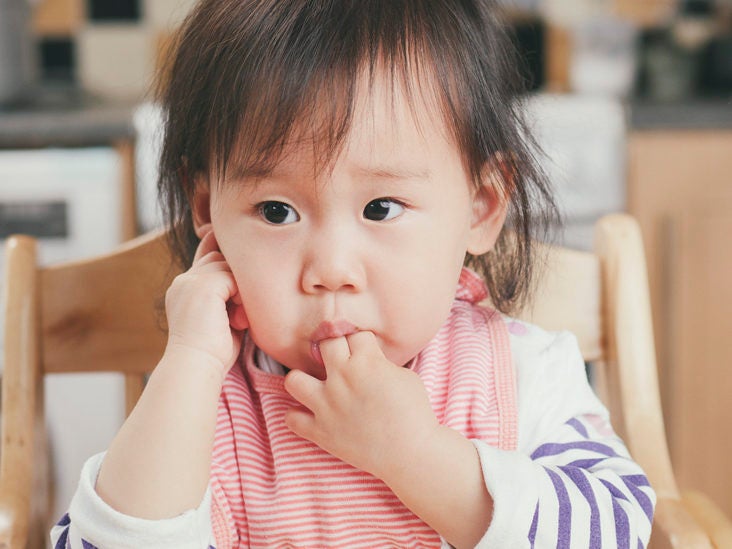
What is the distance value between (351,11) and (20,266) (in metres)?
0.42

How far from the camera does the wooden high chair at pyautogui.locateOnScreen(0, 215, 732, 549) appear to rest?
2.79 ft

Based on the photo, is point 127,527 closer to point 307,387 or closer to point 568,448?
point 307,387

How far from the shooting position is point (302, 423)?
28.1 inches

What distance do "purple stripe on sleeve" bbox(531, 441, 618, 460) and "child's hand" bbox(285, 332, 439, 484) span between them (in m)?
0.12

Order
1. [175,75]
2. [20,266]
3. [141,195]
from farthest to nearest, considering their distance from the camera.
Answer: [141,195]
[20,266]
[175,75]

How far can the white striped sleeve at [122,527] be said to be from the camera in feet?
2.06

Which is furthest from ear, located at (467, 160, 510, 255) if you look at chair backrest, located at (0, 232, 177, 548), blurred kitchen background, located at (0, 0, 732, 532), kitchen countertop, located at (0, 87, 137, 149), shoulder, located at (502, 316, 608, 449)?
kitchen countertop, located at (0, 87, 137, 149)

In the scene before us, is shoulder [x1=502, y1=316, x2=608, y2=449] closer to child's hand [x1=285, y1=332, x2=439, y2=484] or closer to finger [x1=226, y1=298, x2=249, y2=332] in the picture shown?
child's hand [x1=285, y1=332, x2=439, y2=484]

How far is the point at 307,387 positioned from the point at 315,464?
0.32 ft

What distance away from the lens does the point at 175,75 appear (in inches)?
30.7

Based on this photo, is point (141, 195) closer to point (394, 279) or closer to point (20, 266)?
point (20, 266)

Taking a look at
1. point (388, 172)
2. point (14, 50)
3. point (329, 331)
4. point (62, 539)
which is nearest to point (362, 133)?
point (388, 172)

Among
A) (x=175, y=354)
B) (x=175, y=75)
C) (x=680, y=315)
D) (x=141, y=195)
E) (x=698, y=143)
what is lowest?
(x=680, y=315)

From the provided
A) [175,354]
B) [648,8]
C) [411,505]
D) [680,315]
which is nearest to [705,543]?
[411,505]
